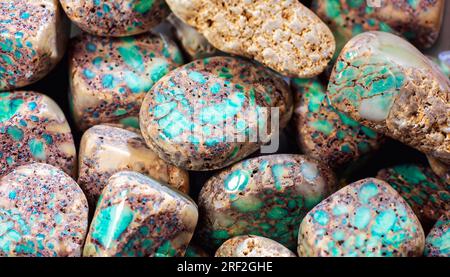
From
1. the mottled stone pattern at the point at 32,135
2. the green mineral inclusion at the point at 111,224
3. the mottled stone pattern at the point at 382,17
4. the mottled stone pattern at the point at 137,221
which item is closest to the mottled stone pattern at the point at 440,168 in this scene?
the mottled stone pattern at the point at 382,17

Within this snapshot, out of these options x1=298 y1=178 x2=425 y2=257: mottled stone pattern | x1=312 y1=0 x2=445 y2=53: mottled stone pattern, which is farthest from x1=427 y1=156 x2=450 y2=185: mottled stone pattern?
x1=312 y1=0 x2=445 y2=53: mottled stone pattern

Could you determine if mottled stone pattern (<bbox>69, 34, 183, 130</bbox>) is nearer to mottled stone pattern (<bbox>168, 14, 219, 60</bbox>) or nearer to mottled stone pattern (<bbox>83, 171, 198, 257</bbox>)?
mottled stone pattern (<bbox>168, 14, 219, 60</bbox>)

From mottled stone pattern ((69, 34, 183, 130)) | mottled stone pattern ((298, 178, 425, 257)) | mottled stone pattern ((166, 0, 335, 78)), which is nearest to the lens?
mottled stone pattern ((298, 178, 425, 257))

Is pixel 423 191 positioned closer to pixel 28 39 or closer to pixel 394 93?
pixel 394 93

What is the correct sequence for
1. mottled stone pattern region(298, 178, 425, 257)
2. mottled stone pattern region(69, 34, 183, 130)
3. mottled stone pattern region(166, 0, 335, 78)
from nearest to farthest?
mottled stone pattern region(298, 178, 425, 257) → mottled stone pattern region(166, 0, 335, 78) → mottled stone pattern region(69, 34, 183, 130)

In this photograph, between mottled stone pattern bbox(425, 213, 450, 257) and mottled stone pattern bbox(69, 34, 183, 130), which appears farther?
mottled stone pattern bbox(69, 34, 183, 130)

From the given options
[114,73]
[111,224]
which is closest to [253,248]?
[111,224]

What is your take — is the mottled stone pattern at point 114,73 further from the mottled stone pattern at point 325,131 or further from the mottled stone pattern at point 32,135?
the mottled stone pattern at point 325,131
